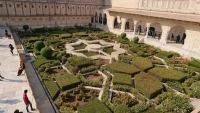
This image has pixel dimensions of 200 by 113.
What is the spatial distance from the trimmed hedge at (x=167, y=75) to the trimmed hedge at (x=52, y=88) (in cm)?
833

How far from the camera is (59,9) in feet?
105

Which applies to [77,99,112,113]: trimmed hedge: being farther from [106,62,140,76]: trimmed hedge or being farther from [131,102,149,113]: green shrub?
[106,62,140,76]: trimmed hedge

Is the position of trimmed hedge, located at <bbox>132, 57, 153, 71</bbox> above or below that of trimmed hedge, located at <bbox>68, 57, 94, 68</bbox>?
below

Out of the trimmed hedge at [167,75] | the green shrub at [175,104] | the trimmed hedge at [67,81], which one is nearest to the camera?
the green shrub at [175,104]

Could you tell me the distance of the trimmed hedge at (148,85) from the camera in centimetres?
994

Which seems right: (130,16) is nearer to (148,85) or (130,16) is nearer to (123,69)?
(123,69)

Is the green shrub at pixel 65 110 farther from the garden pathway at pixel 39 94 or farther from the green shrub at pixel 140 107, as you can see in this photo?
the green shrub at pixel 140 107

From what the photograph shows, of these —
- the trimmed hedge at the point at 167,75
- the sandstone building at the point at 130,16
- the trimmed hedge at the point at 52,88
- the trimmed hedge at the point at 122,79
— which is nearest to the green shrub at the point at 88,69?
the trimmed hedge at the point at 122,79

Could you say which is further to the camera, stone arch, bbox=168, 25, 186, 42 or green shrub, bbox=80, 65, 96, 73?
stone arch, bbox=168, 25, 186, 42

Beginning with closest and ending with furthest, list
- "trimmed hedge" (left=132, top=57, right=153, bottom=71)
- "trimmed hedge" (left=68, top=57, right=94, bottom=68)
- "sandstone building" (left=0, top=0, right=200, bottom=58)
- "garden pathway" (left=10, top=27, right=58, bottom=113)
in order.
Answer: "garden pathway" (left=10, top=27, right=58, bottom=113), "trimmed hedge" (left=68, top=57, right=94, bottom=68), "trimmed hedge" (left=132, top=57, right=153, bottom=71), "sandstone building" (left=0, top=0, right=200, bottom=58)

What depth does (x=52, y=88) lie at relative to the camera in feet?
32.6

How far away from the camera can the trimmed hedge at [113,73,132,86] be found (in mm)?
11047

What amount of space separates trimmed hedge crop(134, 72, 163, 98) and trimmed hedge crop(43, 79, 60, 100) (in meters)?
5.79

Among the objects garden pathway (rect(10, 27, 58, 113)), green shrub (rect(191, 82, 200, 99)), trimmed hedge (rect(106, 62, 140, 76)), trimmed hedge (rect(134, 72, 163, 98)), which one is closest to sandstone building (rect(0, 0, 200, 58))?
green shrub (rect(191, 82, 200, 99))
